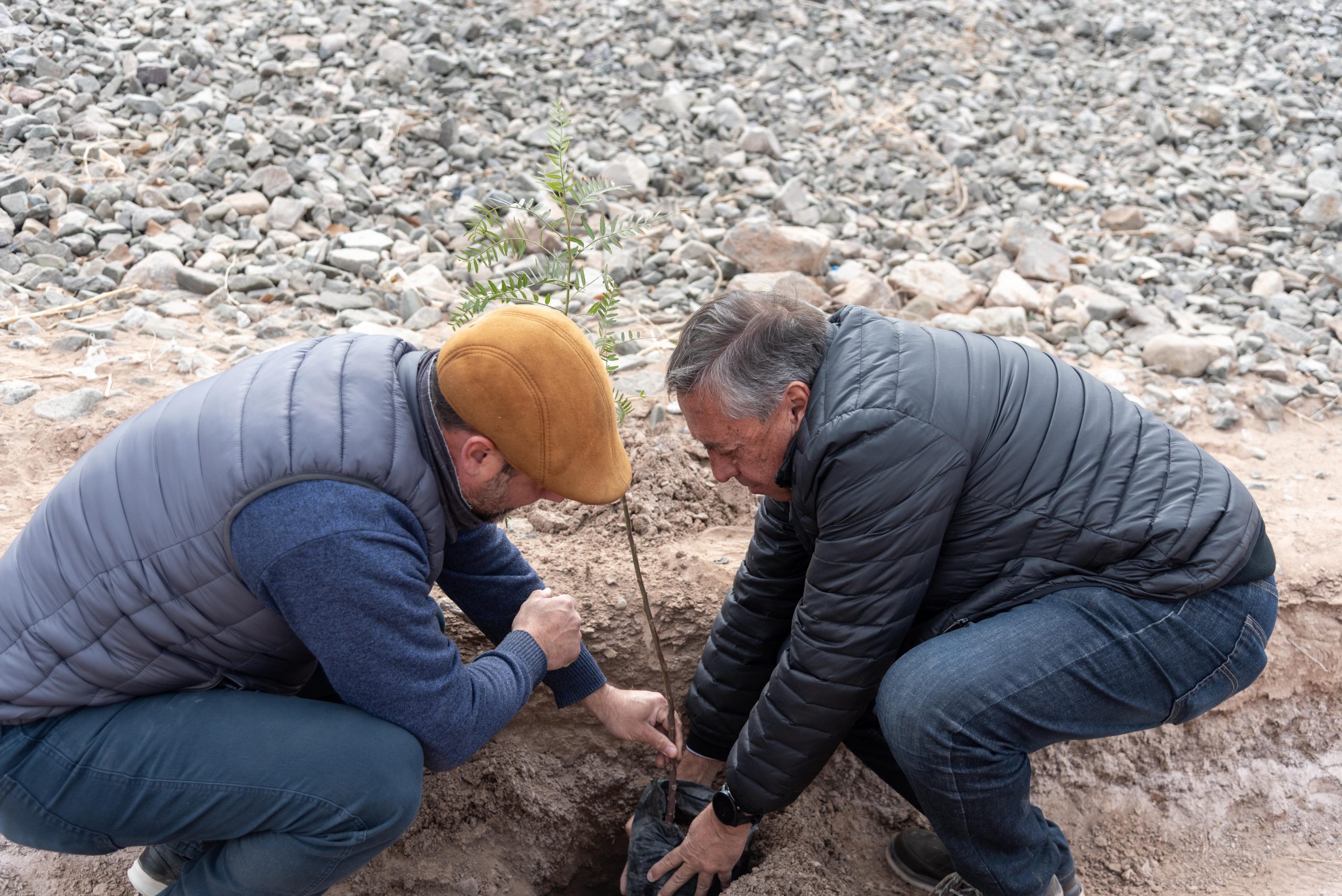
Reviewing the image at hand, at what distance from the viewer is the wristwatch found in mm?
2344

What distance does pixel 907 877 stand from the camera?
276cm

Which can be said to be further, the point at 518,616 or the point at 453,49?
the point at 453,49

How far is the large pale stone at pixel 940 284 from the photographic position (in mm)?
5043

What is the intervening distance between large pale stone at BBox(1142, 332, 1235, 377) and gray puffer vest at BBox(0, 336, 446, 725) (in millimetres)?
3992

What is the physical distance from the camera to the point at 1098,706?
221 cm

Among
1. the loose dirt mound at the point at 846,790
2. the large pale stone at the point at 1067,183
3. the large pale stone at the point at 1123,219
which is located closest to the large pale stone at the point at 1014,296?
the large pale stone at the point at 1123,219

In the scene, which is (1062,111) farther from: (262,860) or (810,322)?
(262,860)

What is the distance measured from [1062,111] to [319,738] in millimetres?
7078

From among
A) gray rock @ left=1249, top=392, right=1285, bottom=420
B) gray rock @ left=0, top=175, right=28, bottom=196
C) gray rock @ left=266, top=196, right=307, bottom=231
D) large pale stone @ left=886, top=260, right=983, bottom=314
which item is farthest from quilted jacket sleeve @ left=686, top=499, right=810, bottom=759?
gray rock @ left=0, top=175, right=28, bottom=196

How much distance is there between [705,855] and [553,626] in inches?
28.8

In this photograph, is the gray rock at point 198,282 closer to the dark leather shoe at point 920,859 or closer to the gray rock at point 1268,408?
the dark leather shoe at point 920,859

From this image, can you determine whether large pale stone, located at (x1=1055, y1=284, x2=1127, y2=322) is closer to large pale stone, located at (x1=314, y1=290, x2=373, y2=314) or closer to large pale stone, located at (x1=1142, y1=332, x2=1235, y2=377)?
large pale stone, located at (x1=1142, y1=332, x2=1235, y2=377)

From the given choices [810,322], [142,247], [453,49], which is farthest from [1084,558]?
[453,49]

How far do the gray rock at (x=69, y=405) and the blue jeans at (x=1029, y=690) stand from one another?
10.3ft
